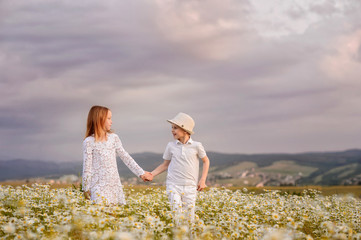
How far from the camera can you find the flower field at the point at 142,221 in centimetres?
530

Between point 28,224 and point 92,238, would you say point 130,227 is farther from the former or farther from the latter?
point 28,224

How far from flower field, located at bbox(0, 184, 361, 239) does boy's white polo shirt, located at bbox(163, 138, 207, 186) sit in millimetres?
587

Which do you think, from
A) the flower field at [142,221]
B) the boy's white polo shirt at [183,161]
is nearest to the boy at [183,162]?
the boy's white polo shirt at [183,161]

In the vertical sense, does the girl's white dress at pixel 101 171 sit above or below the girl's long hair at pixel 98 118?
below

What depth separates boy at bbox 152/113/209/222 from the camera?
767cm

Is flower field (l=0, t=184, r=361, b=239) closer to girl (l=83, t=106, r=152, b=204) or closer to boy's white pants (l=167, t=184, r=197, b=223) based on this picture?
boy's white pants (l=167, t=184, r=197, b=223)

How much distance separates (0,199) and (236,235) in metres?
5.36

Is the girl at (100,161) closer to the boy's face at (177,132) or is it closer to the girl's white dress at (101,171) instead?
the girl's white dress at (101,171)

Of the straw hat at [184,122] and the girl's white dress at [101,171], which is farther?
the straw hat at [184,122]

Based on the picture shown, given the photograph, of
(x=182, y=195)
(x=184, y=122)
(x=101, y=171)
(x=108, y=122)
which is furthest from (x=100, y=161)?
(x=184, y=122)

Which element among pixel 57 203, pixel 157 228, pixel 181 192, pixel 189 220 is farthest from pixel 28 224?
pixel 181 192

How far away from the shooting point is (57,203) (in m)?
7.08

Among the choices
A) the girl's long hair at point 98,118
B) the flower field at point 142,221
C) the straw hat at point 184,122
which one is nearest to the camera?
the flower field at point 142,221

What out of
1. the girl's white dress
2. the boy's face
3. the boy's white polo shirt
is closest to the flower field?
the girl's white dress
